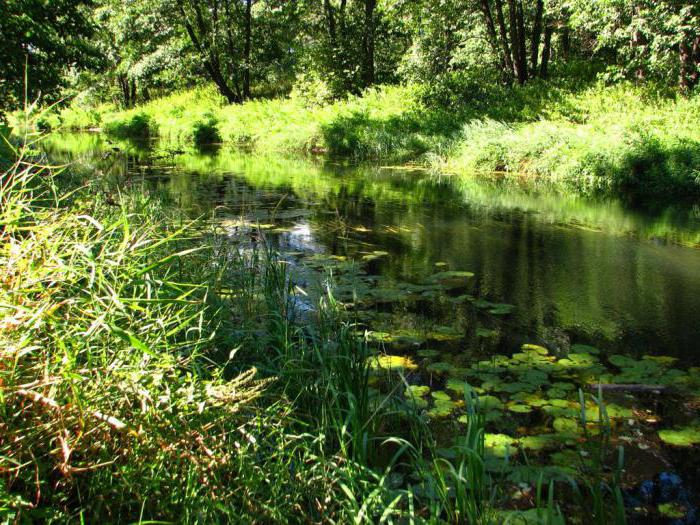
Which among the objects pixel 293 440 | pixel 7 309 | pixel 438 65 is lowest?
pixel 293 440

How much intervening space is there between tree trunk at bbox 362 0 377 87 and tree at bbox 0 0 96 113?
17162 millimetres

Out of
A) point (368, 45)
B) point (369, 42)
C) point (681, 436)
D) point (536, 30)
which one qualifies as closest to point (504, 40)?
point (536, 30)

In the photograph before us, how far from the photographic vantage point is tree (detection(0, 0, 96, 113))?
8734mm

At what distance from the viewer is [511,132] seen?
603 inches

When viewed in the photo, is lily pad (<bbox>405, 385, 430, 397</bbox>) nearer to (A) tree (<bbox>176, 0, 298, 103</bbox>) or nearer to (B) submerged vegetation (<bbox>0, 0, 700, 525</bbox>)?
(B) submerged vegetation (<bbox>0, 0, 700, 525</bbox>)

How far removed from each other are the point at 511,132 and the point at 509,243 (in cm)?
802

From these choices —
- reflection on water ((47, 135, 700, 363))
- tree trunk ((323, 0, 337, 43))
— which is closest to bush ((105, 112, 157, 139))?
tree trunk ((323, 0, 337, 43))

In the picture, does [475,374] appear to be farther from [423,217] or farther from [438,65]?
[438,65]

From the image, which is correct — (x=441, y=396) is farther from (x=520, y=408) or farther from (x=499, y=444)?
(x=499, y=444)

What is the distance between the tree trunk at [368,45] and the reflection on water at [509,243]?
44.9ft

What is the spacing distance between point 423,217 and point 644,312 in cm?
483

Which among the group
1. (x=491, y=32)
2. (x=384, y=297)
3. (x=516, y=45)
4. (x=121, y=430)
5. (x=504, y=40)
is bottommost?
(x=384, y=297)

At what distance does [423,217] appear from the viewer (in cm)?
992

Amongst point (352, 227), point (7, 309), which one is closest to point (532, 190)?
point (352, 227)
